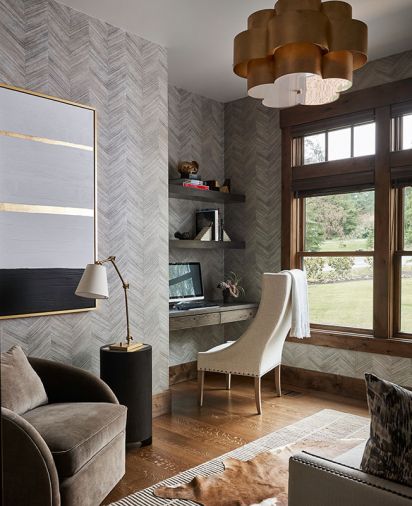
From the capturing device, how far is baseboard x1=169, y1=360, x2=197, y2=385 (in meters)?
4.84

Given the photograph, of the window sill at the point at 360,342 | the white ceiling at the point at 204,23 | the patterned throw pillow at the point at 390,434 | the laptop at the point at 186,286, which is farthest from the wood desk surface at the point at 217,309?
the patterned throw pillow at the point at 390,434

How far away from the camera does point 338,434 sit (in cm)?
335

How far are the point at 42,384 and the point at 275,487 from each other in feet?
4.53

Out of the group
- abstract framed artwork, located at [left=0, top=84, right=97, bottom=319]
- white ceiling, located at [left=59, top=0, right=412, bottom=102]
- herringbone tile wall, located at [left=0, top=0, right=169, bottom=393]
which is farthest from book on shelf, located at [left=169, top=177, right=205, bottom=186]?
abstract framed artwork, located at [left=0, top=84, right=97, bottom=319]

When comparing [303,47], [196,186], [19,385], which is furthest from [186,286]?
[303,47]

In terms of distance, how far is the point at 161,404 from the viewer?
12.6 ft

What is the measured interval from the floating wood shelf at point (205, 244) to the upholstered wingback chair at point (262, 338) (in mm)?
1084

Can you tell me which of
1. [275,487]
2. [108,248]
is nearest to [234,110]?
[108,248]

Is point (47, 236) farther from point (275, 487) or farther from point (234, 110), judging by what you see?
point (234, 110)

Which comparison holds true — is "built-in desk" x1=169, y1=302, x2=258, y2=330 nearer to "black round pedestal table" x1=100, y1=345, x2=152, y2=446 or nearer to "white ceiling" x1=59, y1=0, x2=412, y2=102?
"black round pedestal table" x1=100, y1=345, x2=152, y2=446

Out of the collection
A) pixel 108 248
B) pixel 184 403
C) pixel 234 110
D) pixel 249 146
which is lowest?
pixel 184 403

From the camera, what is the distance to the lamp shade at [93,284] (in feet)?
9.68

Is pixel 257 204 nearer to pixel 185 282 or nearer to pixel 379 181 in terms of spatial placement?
pixel 185 282

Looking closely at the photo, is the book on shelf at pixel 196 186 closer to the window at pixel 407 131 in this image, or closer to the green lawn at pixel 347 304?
the green lawn at pixel 347 304
